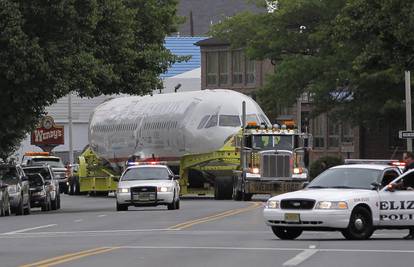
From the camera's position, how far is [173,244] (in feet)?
76.3

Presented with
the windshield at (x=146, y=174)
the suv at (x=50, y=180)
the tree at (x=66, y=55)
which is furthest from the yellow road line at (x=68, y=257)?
the suv at (x=50, y=180)

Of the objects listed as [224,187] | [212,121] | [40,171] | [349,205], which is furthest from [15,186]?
[349,205]

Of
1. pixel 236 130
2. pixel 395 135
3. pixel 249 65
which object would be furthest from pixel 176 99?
pixel 249 65

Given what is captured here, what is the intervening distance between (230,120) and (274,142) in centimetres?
382

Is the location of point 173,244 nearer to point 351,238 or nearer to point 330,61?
point 351,238

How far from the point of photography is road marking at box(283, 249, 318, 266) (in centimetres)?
1861

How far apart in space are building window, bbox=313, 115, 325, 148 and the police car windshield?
208 feet

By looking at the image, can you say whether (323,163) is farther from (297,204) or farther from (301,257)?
(301,257)

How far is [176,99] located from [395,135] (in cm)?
3001

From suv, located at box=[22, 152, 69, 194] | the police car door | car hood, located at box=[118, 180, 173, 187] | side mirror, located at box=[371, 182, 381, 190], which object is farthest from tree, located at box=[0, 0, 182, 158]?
suv, located at box=[22, 152, 69, 194]

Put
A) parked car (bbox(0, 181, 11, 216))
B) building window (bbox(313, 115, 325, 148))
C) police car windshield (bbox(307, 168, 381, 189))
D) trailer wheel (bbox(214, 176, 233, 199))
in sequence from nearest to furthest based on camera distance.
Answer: police car windshield (bbox(307, 168, 381, 189))
parked car (bbox(0, 181, 11, 216))
trailer wheel (bbox(214, 176, 233, 199))
building window (bbox(313, 115, 325, 148))

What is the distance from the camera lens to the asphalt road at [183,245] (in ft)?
63.1

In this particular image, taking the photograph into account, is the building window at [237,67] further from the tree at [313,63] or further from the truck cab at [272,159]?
the truck cab at [272,159]

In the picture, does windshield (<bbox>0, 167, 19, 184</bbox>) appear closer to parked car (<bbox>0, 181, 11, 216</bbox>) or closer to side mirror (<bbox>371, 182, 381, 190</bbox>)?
parked car (<bbox>0, 181, 11, 216</bbox>)
